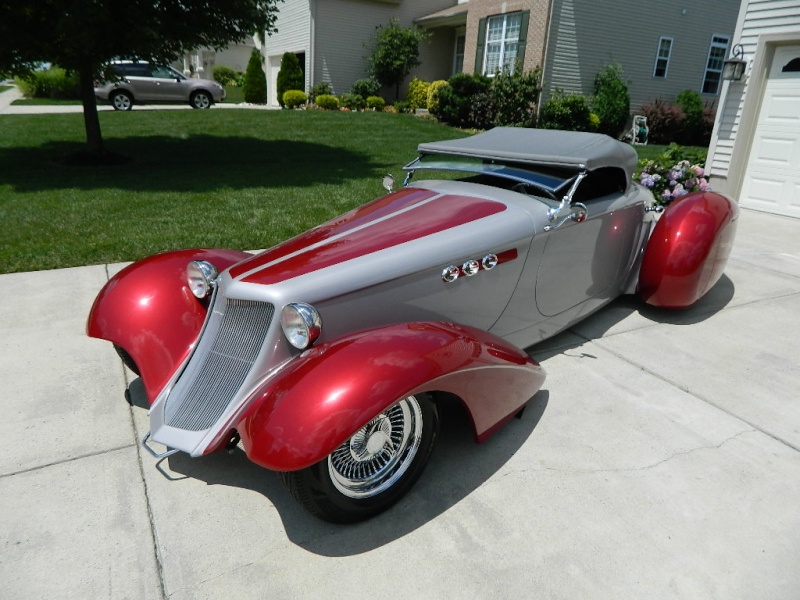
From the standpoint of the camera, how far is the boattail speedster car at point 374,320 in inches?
88.0

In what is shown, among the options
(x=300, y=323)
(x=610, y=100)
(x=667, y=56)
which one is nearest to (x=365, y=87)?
(x=610, y=100)

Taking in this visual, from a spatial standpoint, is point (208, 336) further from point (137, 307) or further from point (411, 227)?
point (411, 227)

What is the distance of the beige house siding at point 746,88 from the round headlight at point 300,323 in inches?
357

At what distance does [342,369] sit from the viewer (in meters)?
2.22

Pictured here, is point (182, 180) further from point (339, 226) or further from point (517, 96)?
point (517, 96)

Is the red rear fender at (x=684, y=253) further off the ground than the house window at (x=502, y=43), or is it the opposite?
the house window at (x=502, y=43)

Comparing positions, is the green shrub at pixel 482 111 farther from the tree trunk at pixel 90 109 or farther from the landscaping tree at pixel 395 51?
the tree trunk at pixel 90 109

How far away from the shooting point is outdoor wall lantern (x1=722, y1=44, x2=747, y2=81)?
875cm

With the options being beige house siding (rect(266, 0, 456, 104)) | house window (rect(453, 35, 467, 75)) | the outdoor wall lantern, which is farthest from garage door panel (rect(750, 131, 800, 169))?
beige house siding (rect(266, 0, 456, 104))

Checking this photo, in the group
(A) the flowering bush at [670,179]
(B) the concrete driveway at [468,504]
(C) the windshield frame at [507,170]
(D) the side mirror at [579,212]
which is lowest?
(B) the concrete driveway at [468,504]

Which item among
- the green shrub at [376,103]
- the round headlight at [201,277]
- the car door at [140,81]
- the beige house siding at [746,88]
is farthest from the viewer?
the green shrub at [376,103]

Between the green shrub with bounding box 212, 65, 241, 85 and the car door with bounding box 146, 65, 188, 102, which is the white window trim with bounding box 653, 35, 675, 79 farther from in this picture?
the green shrub with bounding box 212, 65, 241, 85

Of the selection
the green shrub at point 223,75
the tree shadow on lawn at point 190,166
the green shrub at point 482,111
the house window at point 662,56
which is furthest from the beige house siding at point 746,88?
the green shrub at point 223,75

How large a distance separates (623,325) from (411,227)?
2323 millimetres
